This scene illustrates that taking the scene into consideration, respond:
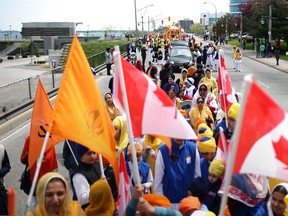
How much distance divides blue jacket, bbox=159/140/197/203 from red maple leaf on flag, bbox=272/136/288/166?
1.98 m

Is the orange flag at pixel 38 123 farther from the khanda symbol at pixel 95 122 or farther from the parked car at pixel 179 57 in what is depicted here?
the parked car at pixel 179 57

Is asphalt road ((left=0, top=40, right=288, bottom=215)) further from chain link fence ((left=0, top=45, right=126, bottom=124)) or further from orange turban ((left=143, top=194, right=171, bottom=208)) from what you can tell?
orange turban ((left=143, top=194, right=171, bottom=208))

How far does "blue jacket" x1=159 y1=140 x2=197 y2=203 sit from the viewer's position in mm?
5219

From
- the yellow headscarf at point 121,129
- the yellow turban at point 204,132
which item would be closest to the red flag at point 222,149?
the yellow turban at point 204,132

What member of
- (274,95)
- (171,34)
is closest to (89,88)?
(274,95)

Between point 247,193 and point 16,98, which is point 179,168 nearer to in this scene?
point 247,193

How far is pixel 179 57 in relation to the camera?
3191cm

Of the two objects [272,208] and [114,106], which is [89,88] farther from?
[114,106]

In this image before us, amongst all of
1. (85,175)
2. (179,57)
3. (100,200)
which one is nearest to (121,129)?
(85,175)

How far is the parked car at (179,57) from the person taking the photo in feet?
101

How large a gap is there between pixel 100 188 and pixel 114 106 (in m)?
4.84

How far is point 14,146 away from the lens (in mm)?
12133

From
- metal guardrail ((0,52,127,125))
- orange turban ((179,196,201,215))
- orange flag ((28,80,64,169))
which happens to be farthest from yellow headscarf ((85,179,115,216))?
metal guardrail ((0,52,127,125))

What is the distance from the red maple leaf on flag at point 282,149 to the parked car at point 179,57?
2706cm
